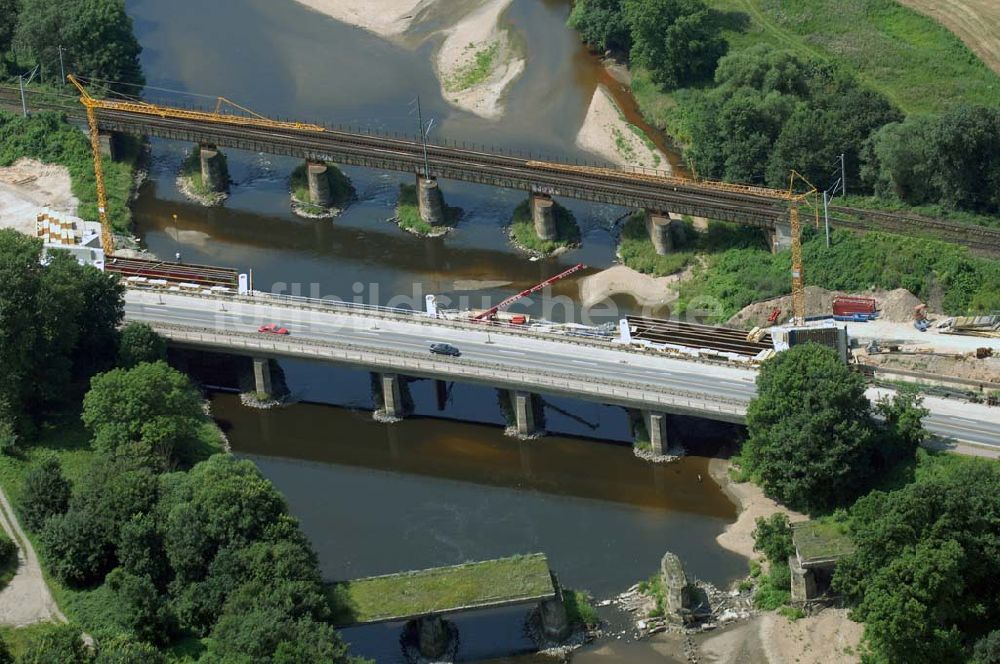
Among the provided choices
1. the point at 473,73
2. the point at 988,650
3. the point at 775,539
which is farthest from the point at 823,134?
the point at 988,650

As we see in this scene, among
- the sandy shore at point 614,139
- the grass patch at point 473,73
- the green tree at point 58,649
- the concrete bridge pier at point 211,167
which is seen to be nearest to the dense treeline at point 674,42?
the sandy shore at point 614,139

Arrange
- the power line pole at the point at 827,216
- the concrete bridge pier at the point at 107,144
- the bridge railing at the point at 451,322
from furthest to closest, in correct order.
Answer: the concrete bridge pier at the point at 107,144 < the power line pole at the point at 827,216 < the bridge railing at the point at 451,322

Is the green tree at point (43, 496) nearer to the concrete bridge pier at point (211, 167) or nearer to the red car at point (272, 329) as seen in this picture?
the red car at point (272, 329)

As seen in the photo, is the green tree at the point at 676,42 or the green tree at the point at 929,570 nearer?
the green tree at the point at 929,570

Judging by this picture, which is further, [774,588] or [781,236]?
[781,236]

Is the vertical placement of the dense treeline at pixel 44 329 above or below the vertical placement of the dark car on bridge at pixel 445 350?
above

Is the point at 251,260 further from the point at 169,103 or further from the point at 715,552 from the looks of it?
the point at 715,552

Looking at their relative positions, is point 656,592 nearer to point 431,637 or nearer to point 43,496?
point 431,637
